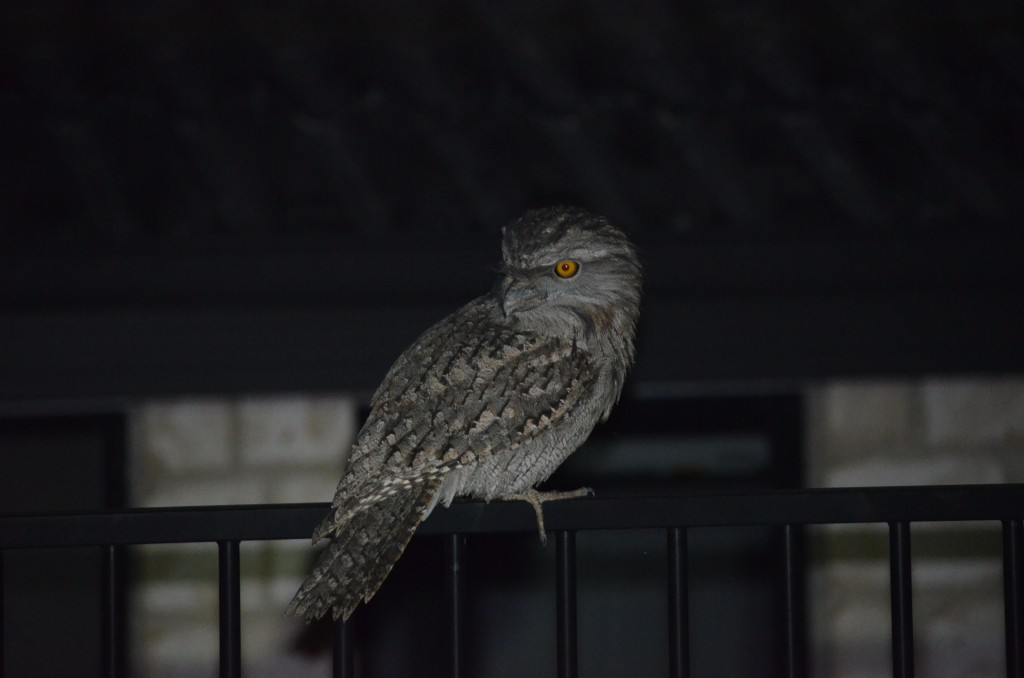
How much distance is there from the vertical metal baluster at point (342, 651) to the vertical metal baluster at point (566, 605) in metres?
0.33

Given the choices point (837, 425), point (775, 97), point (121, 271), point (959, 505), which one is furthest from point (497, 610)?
point (959, 505)

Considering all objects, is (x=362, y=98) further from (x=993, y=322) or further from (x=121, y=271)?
(x=993, y=322)

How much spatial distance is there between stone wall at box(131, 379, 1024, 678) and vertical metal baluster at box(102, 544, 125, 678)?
10.1ft

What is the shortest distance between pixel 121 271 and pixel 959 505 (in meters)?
3.16

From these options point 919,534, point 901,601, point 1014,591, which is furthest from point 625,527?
point 919,534

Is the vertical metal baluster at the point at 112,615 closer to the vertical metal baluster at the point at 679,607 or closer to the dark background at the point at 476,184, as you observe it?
the vertical metal baluster at the point at 679,607

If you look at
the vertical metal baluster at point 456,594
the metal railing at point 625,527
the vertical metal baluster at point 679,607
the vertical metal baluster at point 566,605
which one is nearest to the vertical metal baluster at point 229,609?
the metal railing at point 625,527

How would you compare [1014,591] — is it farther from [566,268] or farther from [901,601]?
[566,268]

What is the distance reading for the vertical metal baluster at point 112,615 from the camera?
154 centimetres

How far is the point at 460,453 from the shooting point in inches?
89.0

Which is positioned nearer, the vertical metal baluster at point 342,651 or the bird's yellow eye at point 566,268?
the vertical metal baluster at point 342,651

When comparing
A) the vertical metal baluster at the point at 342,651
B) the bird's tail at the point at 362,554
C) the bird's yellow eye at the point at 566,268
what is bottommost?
the vertical metal baluster at the point at 342,651

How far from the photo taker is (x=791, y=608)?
1610mm

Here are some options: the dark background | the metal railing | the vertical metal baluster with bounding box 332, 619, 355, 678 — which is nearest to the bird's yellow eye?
the metal railing
